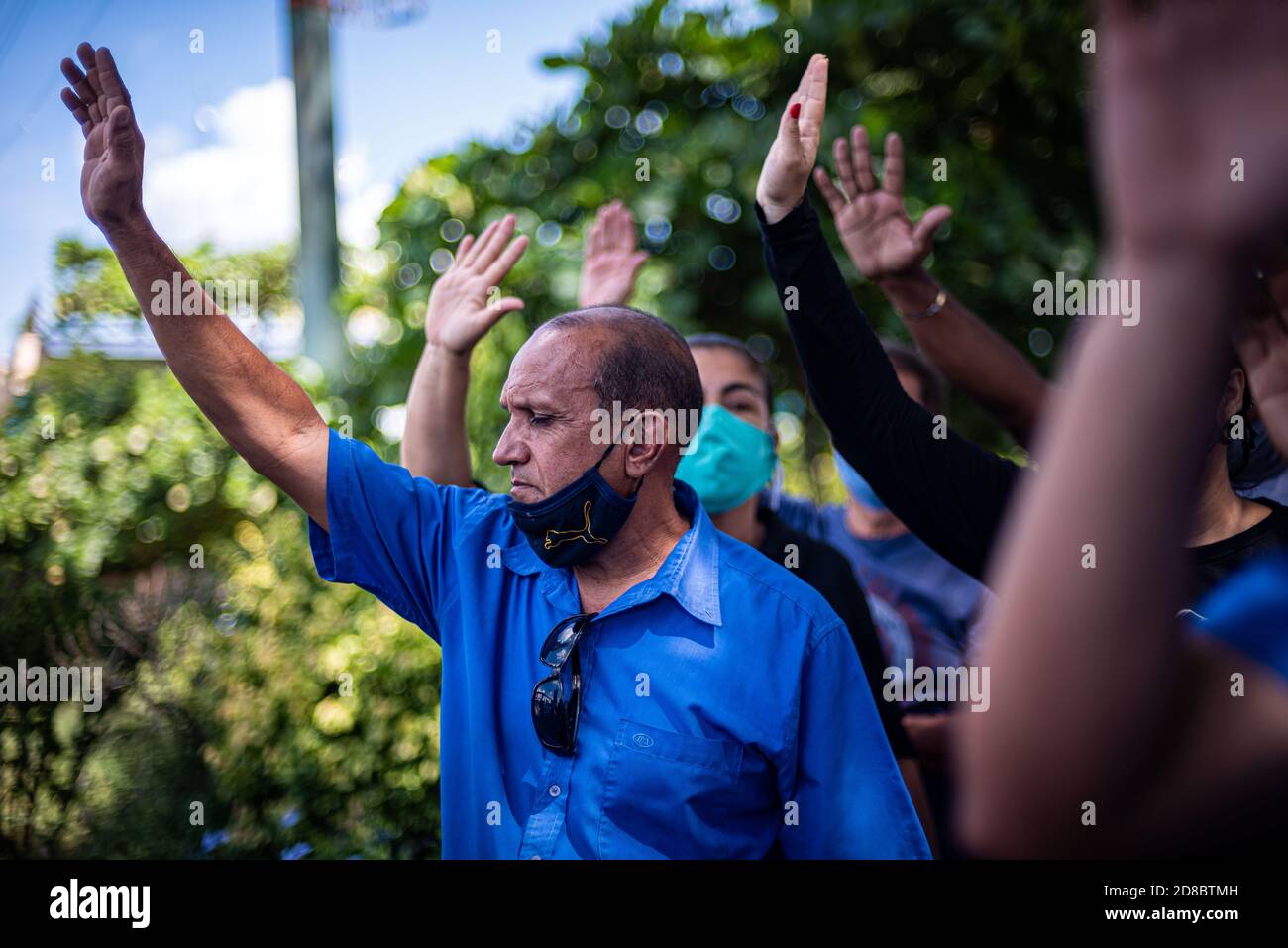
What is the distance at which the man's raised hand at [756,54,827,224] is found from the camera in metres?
2.08

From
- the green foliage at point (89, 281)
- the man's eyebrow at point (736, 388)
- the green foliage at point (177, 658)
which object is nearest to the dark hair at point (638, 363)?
the man's eyebrow at point (736, 388)

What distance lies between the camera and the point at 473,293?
8.19 ft

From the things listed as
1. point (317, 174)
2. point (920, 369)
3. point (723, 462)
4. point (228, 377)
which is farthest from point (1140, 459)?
point (317, 174)

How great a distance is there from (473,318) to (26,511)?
7.55 ft

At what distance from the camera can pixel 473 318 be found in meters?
2.45

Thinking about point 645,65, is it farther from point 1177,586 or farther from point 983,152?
point 1177,586

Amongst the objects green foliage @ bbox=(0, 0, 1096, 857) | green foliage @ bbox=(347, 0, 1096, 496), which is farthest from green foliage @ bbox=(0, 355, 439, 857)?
green foliage @ bbox=(347, 0, 1096, 496)

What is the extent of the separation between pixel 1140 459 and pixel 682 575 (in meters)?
1.23

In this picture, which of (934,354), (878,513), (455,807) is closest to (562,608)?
(455,807)

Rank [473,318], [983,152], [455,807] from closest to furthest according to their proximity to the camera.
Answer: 1. [455,807]
2. [473,318]
3. [983,152]

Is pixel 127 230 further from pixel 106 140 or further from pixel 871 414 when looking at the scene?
pixel 871 414

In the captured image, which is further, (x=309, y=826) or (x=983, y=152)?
(x=983, y=152)

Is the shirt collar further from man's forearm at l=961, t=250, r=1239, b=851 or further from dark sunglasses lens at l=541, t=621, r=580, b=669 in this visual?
man's forearm at l=961, t=250, r=1239, b=851

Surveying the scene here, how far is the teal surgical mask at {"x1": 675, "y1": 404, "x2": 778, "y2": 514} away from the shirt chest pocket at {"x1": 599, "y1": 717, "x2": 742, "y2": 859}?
1075mm
